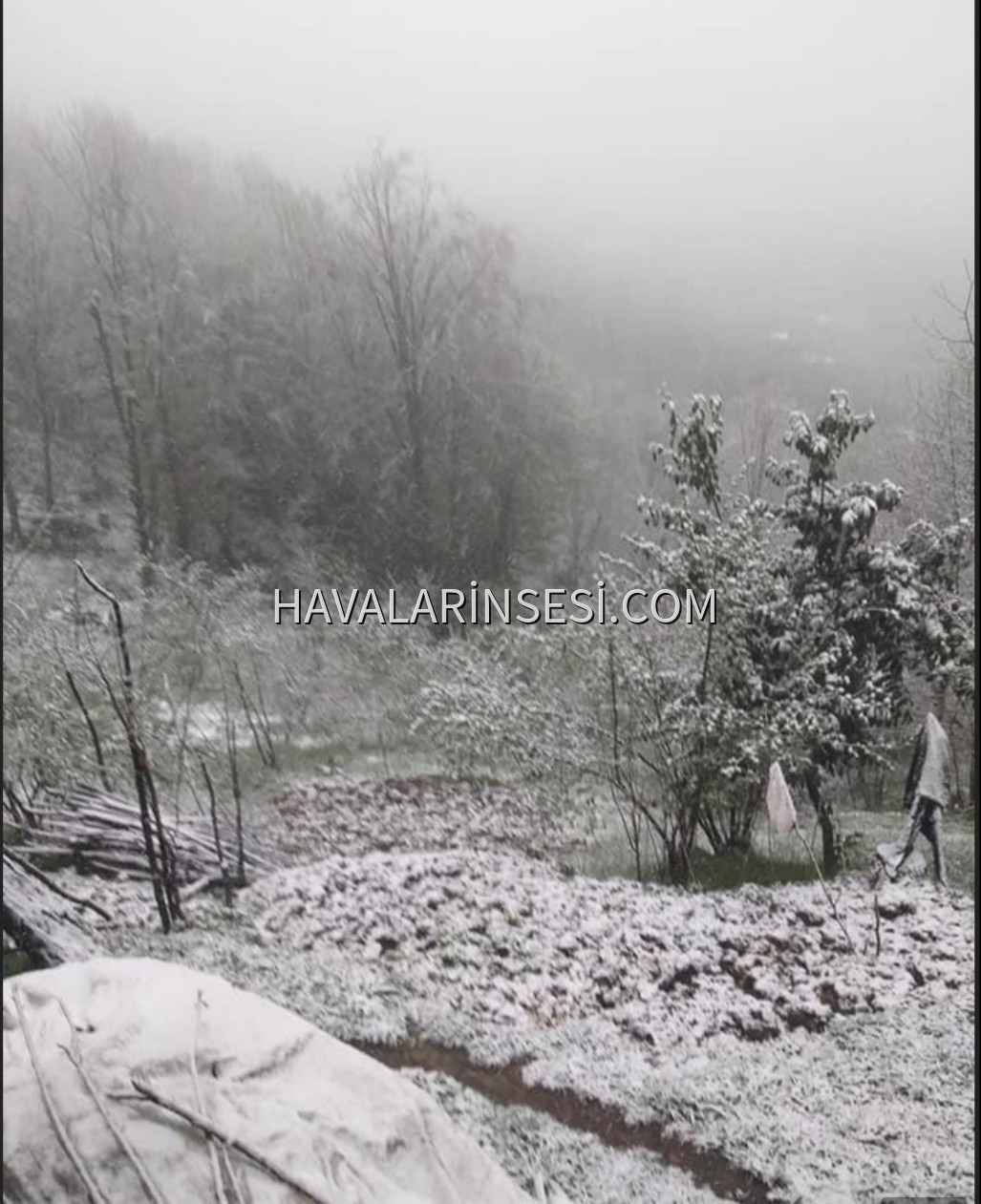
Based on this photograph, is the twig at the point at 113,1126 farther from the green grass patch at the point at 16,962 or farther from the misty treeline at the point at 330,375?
the misty treeline at the point at 330,375

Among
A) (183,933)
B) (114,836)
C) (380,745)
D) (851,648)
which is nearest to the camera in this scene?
(183,933)

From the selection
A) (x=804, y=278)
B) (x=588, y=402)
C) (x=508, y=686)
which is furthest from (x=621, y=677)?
(x=804, y=278)

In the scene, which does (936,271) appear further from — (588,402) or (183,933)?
(183,933)

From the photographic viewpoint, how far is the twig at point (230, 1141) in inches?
82.7

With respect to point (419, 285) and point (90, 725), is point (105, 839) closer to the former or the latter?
point (90, 725)

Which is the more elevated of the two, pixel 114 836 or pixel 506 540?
pixel 506 540

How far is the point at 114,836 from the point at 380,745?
2374 mm

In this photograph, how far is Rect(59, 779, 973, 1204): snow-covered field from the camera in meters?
3.40

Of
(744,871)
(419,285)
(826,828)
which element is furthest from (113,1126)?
(419,285)

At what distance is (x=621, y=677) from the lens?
6000 millimetres

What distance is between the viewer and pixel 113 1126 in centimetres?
203

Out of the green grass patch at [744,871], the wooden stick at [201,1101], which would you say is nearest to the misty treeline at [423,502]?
the green grass patch at [744,871]

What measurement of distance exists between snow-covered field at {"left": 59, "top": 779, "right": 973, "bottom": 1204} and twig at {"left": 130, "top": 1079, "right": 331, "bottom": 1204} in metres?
1.63

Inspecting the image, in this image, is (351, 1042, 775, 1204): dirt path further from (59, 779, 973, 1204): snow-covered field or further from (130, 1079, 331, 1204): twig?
(130, 1079, 331, 1204): twig
